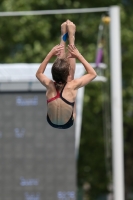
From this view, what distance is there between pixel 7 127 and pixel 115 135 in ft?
5.66

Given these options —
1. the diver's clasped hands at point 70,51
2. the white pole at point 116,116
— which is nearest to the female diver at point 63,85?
the diver's clasped hands at point 70,51

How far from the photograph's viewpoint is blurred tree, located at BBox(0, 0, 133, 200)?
17.8m

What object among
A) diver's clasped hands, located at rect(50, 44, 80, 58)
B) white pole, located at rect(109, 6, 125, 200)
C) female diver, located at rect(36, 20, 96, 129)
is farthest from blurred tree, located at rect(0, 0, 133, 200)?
diver's clasped hands, located at rect(50, 44, 80, 58)

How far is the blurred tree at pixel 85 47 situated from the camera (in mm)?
17797

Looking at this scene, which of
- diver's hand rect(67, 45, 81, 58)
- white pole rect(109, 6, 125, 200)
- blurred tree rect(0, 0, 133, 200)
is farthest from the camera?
blurred tree rect(0, 0, 133, 200)

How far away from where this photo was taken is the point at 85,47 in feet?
61.5

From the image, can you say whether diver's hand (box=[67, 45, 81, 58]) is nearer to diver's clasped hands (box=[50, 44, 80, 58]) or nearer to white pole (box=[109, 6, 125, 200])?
diver's clasped hands (box=[50, 44, 80, 58])

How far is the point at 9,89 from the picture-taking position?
33.8ft

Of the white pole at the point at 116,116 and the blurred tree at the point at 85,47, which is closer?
the white pole at the point at 116,116

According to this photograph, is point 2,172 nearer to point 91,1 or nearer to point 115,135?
point 115,135

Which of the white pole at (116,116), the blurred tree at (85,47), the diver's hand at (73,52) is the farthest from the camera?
the blurred tree at (85,47)

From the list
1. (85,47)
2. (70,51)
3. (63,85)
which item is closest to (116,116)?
(63,85)

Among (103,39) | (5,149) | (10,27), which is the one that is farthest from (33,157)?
(10,27)

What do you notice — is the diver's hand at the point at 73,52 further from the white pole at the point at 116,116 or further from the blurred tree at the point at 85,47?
the blurred tree at the point at 85,47
